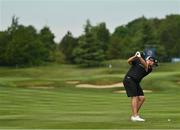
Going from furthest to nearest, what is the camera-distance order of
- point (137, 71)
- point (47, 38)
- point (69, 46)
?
point (69, 46) < point (47, 38) < point (137, 71)

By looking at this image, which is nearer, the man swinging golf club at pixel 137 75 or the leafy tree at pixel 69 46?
the man swinging golf club at pixel 137 75

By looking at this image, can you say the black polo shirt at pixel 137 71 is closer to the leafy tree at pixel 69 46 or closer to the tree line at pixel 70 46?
the tree line at pixel 70 46

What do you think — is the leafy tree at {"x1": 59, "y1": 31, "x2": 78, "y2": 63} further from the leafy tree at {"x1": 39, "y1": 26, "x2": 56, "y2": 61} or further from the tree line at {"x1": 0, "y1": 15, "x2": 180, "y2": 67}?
the leafy tree at {"x1": 39, "y1": 26, "x2": 56, "y2": 61}

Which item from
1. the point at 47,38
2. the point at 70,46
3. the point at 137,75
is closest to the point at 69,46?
the point at 70,46

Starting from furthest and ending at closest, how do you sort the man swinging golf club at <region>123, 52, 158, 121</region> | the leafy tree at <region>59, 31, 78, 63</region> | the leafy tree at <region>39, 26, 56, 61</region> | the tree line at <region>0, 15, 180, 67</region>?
1. the leafy tree at <region>59, 31, 78, 63</region>
2. the leafy tree at <region>39, 26, 56, 61</region>
3. the tree line at <region>0, 15, 180, 67</region>
4. the man swinging golf club at <region>123, 52, 158, 121</region>

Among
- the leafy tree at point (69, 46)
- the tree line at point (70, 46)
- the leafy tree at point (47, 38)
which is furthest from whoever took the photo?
the leafy tree at point (69, 46)

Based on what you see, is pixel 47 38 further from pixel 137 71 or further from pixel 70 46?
pixel 137 71

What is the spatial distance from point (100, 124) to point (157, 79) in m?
29.0

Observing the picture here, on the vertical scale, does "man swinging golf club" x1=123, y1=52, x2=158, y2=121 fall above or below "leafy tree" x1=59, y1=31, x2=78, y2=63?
below

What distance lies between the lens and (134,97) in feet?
46.9

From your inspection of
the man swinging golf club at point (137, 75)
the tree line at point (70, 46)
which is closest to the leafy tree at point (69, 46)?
the tree line at point (70, 46)

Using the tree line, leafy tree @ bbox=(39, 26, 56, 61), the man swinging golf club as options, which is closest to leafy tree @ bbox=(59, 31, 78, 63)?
the tree line

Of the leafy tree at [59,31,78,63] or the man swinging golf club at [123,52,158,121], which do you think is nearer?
the man swinging golf club at [123,52,158,121]

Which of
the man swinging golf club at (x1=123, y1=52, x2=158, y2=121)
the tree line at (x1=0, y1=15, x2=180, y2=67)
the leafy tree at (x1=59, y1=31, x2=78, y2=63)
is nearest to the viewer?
the man swinging golf club at (x1=123, y1=52, x2=158, y2=121)
